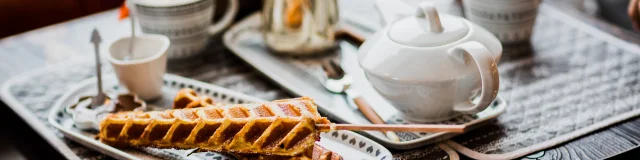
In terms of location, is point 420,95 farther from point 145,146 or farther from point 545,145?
point 145,146

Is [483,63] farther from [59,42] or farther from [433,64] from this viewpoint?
[59,42]

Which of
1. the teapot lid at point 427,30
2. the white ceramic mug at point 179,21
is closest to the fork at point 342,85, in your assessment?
the teapot lid at point 427,30

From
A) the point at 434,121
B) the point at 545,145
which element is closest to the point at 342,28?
the point at 434,121

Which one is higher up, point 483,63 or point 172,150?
point 483,63

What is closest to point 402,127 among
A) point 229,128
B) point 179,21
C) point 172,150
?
point 229,128

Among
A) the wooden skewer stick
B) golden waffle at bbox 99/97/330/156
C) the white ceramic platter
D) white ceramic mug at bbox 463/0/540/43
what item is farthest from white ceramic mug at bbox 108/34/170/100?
white ceramic mug at bbox 463/0/540/43

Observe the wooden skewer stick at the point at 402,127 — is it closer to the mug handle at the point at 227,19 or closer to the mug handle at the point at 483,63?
the mug handle at the point at 483,63
